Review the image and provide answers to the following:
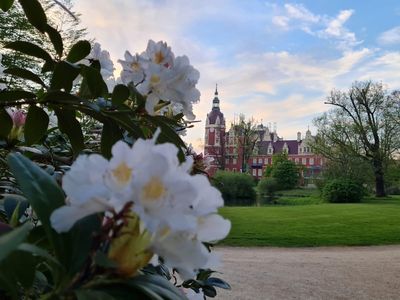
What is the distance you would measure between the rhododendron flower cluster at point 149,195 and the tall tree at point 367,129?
2516cm

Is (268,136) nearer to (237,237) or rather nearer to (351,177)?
(351,177)

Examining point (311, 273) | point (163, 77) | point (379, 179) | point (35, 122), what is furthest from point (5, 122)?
point (379, 179)

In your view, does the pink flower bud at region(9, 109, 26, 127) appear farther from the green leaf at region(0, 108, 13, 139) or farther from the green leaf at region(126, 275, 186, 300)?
the green leaf at region(126, 275, 186, 300)

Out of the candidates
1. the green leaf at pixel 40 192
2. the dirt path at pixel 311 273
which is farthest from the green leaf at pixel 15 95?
the dirt path at pixel 311 273

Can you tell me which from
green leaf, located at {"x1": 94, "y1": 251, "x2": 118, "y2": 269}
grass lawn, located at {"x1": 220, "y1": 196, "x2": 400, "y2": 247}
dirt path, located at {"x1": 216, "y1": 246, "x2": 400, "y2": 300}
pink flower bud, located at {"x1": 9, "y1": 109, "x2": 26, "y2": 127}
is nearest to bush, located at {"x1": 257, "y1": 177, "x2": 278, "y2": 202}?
grass lawn, located at {"x1": 220, "y1": 196, "x2": 400, "y2": 247}

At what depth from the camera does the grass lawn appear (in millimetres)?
9031

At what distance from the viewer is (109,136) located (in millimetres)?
740

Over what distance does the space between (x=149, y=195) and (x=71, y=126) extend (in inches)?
18.9

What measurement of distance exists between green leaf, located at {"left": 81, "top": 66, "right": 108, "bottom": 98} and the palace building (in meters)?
26.3

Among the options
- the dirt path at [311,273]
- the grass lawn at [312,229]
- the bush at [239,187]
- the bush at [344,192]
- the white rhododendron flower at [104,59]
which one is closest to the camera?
the white rhododendron flower at [104,59]

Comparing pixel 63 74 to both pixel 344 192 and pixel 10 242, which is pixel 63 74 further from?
pixel 344 192

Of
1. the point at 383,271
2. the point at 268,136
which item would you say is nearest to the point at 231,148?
the point at 268,136

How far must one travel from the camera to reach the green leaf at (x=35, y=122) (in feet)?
2.59

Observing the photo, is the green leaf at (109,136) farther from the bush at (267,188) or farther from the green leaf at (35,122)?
the bush at (267,188)
